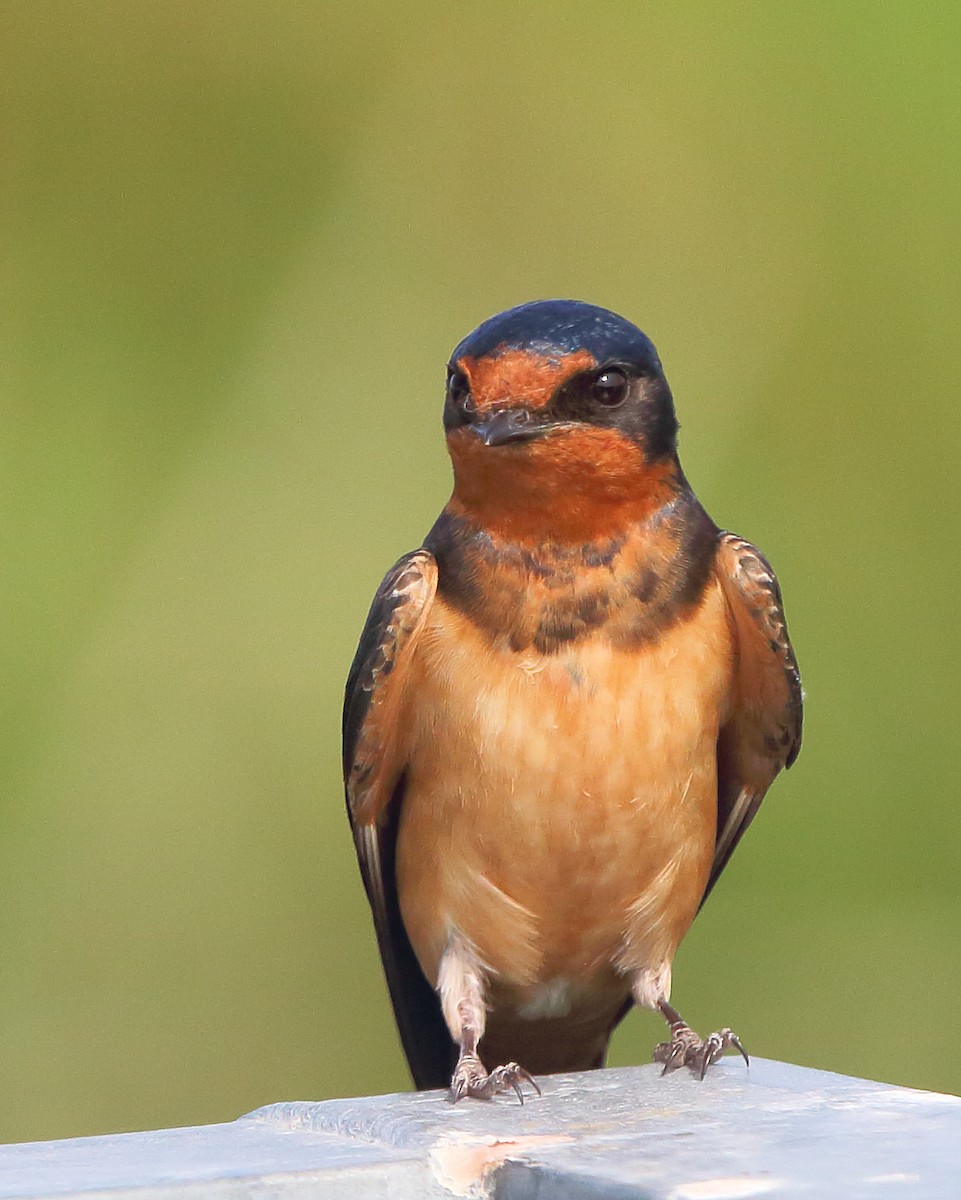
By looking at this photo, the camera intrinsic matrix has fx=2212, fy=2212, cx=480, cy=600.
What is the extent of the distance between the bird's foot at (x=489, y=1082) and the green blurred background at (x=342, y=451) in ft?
5.53

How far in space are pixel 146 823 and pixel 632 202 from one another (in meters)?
1.44

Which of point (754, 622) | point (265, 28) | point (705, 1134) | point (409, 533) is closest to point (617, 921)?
point (754, 622)

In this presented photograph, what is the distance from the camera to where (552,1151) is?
4.95ft

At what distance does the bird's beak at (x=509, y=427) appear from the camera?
2.22m

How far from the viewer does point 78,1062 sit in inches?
150

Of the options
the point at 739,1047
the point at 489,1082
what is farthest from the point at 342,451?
the point at 489,1082

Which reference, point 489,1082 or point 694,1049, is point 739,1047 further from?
point 489,1082

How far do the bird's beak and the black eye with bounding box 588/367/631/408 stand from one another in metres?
0.08

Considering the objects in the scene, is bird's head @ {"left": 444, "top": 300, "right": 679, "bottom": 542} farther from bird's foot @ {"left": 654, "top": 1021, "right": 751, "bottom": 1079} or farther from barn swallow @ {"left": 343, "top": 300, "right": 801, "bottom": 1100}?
bird's foot @ {"left": 654, "top": 1021, "right": 751, "bottom": 1079}

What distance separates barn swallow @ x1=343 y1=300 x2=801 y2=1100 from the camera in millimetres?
2312

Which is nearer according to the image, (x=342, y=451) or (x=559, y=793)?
(x=559, y=793)

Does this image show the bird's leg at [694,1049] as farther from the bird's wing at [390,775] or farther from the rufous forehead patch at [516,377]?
the rufous forehead patch at [516,377]

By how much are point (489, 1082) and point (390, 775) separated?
1.76 feet

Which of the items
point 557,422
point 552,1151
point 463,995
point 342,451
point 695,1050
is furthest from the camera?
point 342,451
